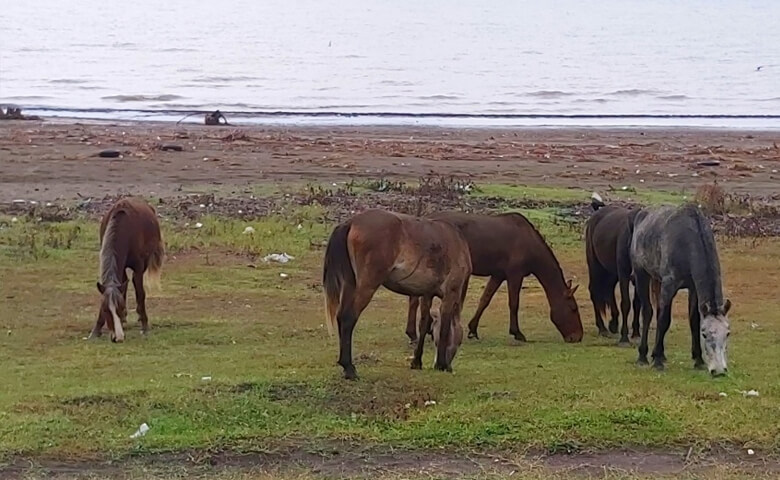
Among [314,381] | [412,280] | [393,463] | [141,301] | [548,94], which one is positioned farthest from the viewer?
[548,94]

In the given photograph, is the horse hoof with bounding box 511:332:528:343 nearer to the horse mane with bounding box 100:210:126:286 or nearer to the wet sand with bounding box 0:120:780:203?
the horse mane with bounding box 100:210:126:286

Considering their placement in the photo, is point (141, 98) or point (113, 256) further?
point (141, 98)

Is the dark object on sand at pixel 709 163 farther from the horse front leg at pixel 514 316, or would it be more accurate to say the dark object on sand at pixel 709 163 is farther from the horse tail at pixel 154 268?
the horse tail at pixel 154 268

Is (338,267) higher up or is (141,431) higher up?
(338,267)

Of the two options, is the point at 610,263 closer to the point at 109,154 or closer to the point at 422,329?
the point at 422,329

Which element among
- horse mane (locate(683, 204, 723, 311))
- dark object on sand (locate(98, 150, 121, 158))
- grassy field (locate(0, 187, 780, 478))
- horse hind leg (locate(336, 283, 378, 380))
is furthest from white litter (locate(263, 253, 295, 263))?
dark object on sand (locate(98, 150, 121, 158))

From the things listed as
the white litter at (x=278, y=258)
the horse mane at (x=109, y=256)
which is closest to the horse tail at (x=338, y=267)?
the horse mane at (x=109, y=256)

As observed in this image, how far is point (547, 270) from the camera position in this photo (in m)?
13.3

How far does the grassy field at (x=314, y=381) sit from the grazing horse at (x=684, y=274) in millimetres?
282

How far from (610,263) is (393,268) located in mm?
4111

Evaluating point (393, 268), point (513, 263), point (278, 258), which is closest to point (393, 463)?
point (393, 268)

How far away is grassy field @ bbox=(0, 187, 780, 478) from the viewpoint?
864 cm

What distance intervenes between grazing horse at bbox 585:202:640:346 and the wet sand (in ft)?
37.2

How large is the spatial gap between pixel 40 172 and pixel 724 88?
181 ft
